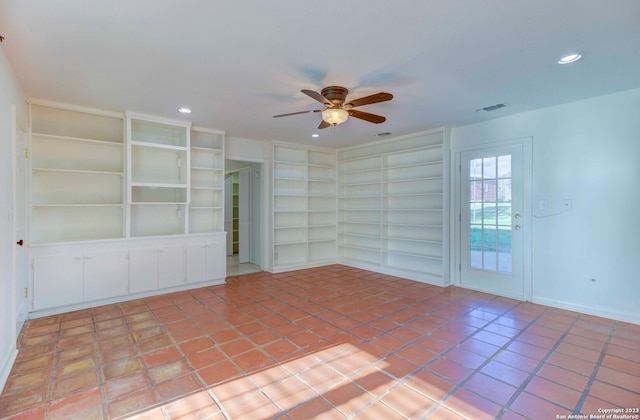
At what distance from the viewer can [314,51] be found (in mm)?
2348

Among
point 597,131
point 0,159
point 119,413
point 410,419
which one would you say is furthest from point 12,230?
point 597,131

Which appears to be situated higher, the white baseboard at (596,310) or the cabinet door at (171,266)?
the cabinet door at (171,266)

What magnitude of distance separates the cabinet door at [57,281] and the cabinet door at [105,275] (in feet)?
0.23

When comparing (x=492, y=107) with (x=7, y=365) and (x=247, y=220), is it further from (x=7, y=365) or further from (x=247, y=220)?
(x=7, y=365)

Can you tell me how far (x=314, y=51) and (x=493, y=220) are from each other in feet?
11.4

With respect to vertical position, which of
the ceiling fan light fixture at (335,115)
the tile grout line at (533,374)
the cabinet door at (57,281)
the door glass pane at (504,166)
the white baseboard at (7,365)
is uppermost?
the ceiling fan light fixture at (335,115)

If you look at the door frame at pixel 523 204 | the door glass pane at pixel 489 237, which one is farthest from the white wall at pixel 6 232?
the door glass pane at pixel 489 237

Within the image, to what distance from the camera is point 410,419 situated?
180 centimetres

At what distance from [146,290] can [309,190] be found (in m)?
3.44

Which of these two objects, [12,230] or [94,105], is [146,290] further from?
[94,105]

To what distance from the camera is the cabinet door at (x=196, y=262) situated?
4.51 m

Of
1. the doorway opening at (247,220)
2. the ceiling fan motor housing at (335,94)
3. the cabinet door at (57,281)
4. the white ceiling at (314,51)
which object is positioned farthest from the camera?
the doorway opening at (247,220)

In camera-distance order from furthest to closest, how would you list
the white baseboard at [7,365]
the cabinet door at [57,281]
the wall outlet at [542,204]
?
1. the wall outlet at [542,204]
2. the cabinet door at [57,281]
3. the white baseboard at [7,365]

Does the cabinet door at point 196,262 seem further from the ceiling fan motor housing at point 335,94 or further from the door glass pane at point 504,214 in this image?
the door glass pane at point 504,214
